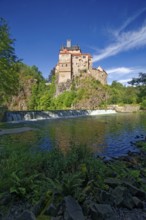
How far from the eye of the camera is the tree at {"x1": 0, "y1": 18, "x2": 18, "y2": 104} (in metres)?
23.5

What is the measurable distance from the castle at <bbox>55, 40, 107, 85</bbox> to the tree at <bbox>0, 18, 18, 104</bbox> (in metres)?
72.6

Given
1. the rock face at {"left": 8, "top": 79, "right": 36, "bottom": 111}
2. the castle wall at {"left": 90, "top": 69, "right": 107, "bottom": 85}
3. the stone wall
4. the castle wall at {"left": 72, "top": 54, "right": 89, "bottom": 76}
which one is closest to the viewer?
the rock face at {"left": 8, "top": 79, "right": 36, "bottom": 111}

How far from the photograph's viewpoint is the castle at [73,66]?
99188 millimetres

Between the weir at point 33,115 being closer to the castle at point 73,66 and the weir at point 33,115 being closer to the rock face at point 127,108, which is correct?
the rock face at point 127,108

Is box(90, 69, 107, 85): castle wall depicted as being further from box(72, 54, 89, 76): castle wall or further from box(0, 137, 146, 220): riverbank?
box(0, 137, 146, 220): riverbank

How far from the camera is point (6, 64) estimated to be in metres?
24.6

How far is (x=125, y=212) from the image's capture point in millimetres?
4727

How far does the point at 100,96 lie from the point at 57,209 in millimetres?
87743

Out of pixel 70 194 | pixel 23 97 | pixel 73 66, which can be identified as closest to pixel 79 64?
pixel 73 66

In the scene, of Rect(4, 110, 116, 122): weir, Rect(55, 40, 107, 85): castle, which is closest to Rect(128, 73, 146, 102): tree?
Rect(4, 110, 116, 122): weir

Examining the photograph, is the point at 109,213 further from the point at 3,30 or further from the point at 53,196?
the point at 3,30

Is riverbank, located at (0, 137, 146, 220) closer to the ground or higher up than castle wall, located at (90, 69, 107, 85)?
closer to the ground

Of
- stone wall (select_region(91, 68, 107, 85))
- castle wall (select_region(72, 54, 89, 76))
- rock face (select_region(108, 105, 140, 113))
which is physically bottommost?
rock face (select_region(108, 105, 140, 113))

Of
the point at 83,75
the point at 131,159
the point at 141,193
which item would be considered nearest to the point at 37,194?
the point at 141,193
